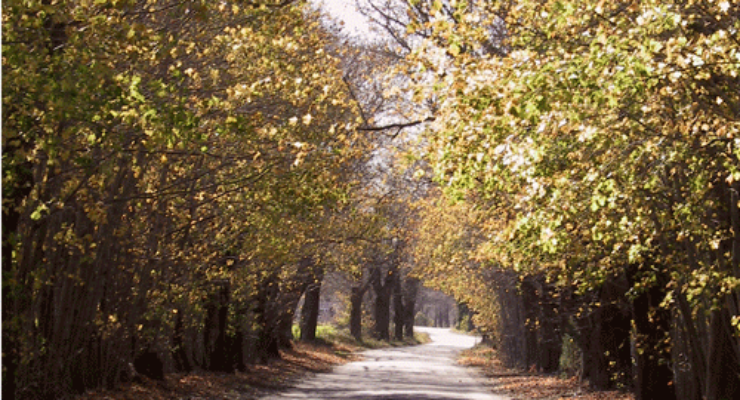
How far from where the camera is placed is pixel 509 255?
15.0 meters

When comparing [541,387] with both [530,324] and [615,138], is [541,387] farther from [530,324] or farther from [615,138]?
[615,138]

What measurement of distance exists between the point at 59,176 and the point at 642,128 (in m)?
6.79

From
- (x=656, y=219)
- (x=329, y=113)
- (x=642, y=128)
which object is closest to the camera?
(x=642, y=128)

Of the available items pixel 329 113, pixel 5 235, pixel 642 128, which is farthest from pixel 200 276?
pixel 642 128

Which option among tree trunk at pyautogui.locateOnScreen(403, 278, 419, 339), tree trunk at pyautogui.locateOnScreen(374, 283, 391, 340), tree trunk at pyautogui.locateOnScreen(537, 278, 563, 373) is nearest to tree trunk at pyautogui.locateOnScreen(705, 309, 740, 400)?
tree trunk at pyautogui.locateOnScreen(537, 278, 563, 373)

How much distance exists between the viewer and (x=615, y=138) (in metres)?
10.2

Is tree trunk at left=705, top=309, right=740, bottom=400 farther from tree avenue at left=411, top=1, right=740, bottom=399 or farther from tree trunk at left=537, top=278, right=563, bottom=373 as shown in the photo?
tree trunk at left=537, top=278, right=563, bottom=373

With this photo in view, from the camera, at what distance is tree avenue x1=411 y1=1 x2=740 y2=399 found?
833cm

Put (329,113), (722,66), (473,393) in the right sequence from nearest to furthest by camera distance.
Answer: (722,66) → (473,393) → (329,113)

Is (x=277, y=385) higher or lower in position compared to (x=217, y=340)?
lower

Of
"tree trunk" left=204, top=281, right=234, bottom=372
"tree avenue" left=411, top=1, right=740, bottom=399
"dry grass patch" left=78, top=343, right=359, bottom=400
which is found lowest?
"dry grass patch" left=78, top=343, right=359, bottom=400

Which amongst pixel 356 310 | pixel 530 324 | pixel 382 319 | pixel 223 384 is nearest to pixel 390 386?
pixel 223 384

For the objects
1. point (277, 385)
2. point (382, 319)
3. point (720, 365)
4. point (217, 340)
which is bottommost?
point (277, 385)

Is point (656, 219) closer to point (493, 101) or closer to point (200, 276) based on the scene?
point (493, 101)
